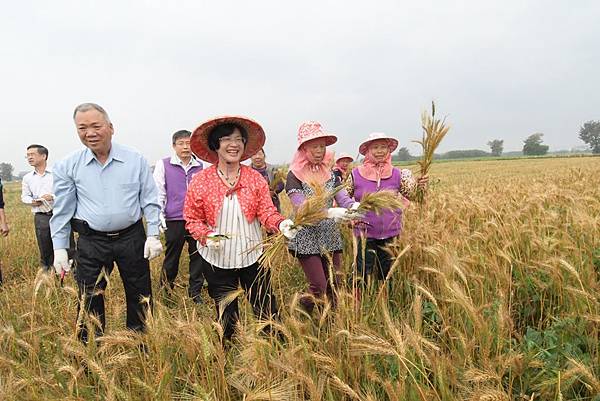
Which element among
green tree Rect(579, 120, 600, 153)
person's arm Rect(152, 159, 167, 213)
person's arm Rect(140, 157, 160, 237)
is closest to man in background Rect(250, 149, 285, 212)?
person's arm Rect(152, 159, 167, 213)

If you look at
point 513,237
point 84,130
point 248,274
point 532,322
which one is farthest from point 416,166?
point 84,130

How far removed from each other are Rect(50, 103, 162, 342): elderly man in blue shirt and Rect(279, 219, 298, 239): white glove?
1.00 metres

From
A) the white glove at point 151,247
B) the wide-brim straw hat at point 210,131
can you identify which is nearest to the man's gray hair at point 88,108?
the wide-brim straw hat at point 210,131

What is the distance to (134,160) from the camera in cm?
293

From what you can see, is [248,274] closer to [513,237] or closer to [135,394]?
[135,394]

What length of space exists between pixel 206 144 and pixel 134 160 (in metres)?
0.58

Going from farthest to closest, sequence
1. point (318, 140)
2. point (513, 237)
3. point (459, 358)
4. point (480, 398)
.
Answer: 1. point (513, 237)
2. point (318, 140)
3. point (459, 358)
4. point (480, 398)

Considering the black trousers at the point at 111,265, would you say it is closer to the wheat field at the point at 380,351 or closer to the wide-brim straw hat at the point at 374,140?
the wheat field at the point at 380,351

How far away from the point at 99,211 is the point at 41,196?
329 centimetres

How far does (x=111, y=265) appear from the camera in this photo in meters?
2.95

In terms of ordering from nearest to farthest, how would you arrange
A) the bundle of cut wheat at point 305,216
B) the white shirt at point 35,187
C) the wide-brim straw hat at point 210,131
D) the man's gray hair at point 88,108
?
the bundle of cut wheat at point 305,216 → the man's gray hair at point 88,108 → the wide-brim straw hat at point 210,131 → the white shirt at point 35,187

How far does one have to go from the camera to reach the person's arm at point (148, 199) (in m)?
2.95

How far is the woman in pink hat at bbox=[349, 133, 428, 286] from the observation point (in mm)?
3516

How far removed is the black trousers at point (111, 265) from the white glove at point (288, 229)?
1.15 metres
